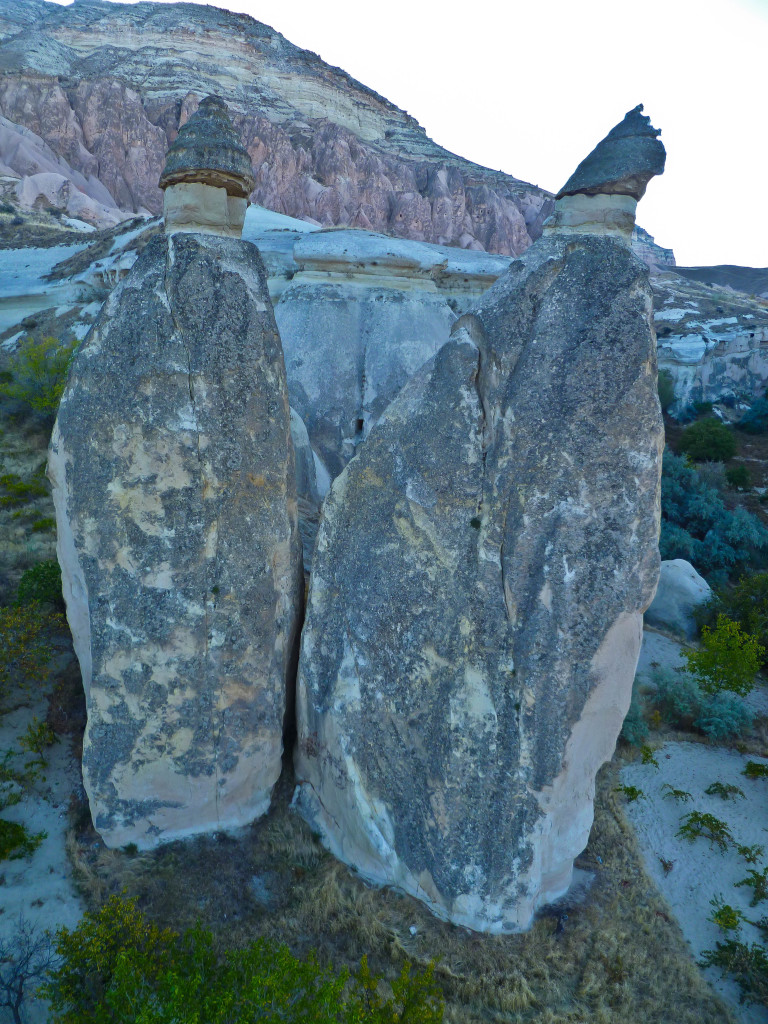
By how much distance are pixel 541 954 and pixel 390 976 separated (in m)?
1.02

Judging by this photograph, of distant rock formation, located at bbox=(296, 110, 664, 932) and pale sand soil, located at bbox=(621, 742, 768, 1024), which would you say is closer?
distant rock formation, located at bbox=(296, 110, 664, 932)

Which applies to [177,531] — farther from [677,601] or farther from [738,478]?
[738,478]

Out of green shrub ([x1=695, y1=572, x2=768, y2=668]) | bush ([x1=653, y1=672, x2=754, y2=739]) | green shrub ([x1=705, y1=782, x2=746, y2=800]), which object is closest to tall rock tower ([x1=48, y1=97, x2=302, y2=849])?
green shrub ([x1=705, y1=782, x2=746, y2=800])

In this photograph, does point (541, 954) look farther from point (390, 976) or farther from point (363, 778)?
point (363, 778)

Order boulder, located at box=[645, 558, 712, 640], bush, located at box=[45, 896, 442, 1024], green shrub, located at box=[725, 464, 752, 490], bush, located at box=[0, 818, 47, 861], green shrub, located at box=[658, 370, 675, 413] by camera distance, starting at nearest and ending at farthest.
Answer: bush, located at box=[45, 896, 442, 1024]
bush, located at box=[0, 818, 47, 861]
boulder, located at box=[645, 558, 712, 640]
green shrub, located at box=[725, 464, 752, 490]
green shrub, located at box=[658, 370, 675, 413]

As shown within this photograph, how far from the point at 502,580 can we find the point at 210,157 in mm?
3342

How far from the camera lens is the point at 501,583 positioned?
3877 mm

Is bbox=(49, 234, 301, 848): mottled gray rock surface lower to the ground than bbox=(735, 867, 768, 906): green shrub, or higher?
higher

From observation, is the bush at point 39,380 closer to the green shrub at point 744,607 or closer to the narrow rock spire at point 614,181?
the narrow rock spire at point 614,181

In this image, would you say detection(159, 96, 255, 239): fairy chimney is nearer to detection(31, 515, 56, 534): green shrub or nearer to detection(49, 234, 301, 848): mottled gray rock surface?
detection(49, 234, 301, 848): mottled gray rock surface

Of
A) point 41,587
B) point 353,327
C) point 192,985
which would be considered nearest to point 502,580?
point 192,985

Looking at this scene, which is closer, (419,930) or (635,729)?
(419,930)

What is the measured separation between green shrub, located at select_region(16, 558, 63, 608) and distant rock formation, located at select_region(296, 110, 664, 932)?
13.7ft

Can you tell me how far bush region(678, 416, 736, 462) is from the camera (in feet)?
63.8
